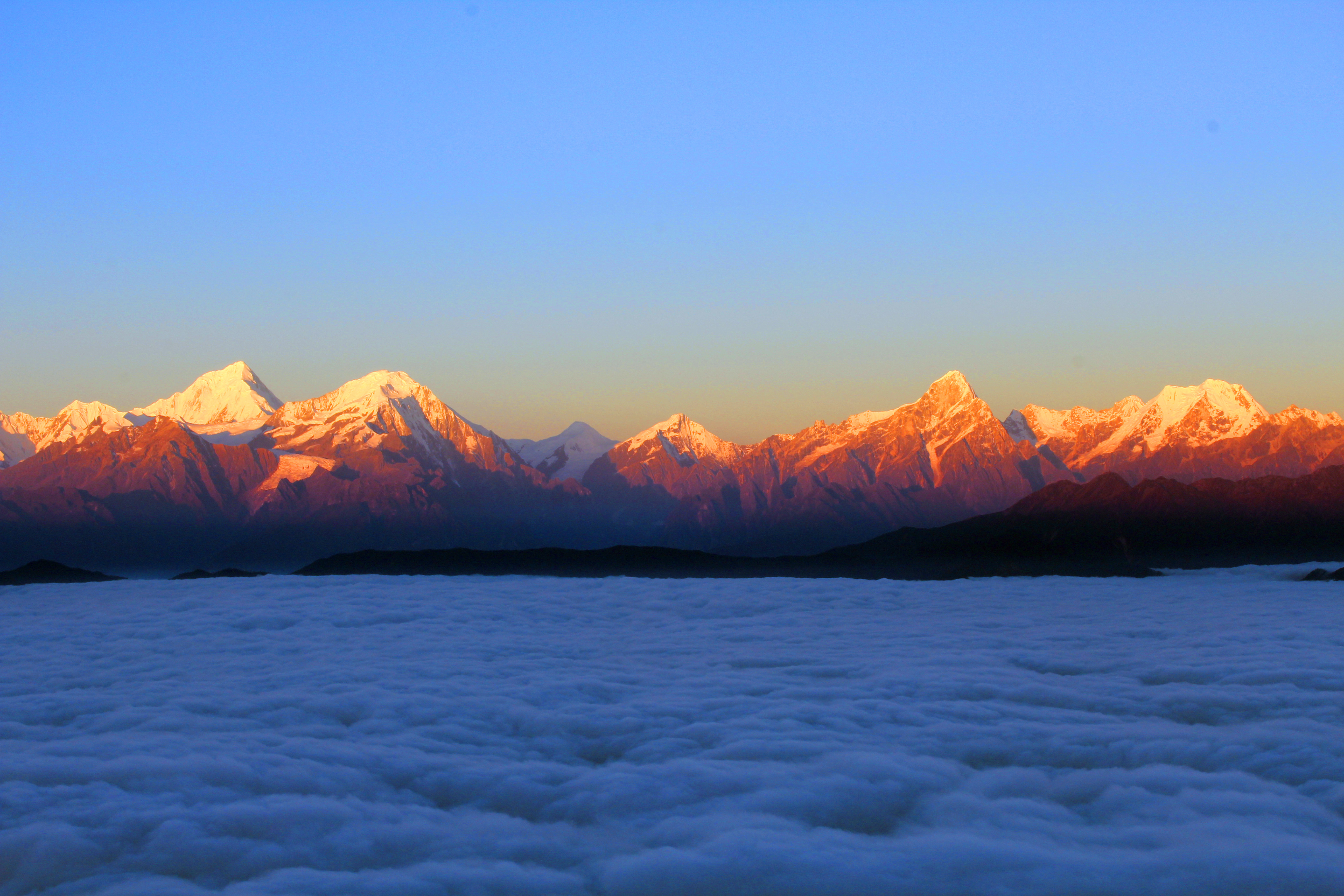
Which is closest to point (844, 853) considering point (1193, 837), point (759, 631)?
point (1193, 837)

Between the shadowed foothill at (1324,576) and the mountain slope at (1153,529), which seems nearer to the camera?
the shadowed foothill at (1324,576)

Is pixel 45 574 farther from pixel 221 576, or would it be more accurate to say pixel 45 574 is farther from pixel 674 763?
pixel 674 763

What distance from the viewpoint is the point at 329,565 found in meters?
80.6

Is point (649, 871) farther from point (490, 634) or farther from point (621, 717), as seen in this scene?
point (490, 634)

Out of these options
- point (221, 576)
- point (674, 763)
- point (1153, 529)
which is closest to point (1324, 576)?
point (674, 763)

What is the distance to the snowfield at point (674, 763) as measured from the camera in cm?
953

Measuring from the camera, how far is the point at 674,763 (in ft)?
42.8

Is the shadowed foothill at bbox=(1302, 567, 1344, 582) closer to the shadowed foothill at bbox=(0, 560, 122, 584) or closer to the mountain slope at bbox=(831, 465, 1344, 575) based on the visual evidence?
the shadowed foothill at bbox=(0, 560, 122, 584)

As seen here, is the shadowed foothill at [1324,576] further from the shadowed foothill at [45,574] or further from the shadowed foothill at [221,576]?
the shadowed foothill at [45,574]

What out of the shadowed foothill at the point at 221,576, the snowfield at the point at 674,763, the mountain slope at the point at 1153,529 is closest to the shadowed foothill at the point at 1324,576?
the snowfield at the point at 674,763

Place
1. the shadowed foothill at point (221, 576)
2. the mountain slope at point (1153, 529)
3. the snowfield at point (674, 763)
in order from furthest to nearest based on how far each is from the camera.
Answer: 1. the mountain slope at point (1153, 529)
2. the shadowed foothill at point (221, 576)
3. the snowfield at point (674, 763)

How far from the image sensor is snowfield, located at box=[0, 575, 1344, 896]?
9.53 meters

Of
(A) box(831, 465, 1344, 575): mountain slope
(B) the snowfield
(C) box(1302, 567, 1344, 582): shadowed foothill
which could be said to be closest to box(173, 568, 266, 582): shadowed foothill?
(B) the snowfield

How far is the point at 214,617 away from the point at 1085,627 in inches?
1012
